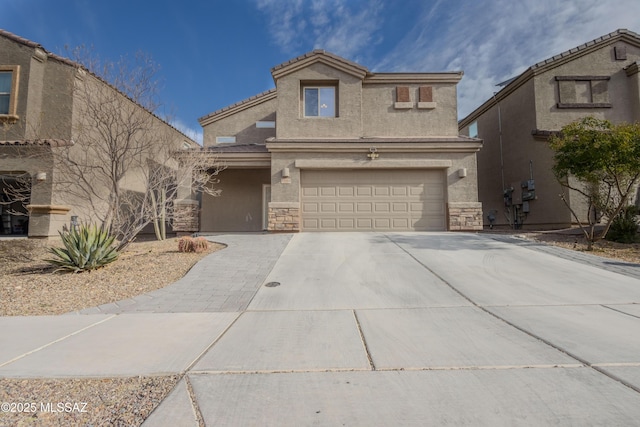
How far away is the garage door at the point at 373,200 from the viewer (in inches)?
482

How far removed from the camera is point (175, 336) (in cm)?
364

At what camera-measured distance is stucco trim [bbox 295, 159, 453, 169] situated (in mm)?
12172

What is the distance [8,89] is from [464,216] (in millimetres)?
16818

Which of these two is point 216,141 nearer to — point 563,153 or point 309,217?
point 309,217

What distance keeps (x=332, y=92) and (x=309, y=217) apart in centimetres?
523

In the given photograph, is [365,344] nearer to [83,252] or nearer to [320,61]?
[83,252]

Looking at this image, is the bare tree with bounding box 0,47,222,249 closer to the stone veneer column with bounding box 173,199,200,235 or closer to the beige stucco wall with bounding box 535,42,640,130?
the stone veneer column with bounding box 173,199,200,235

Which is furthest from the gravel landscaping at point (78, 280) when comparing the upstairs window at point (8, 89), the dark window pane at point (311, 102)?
the dark window pane at point (311, 102)

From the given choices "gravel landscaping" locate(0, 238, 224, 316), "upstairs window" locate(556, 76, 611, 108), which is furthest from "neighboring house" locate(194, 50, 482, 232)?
"upstairs window" locate(556, 76, 611, 108)

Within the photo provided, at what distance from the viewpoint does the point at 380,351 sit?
320 centimetres

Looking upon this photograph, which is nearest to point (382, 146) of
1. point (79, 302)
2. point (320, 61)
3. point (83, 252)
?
point (320, 61)

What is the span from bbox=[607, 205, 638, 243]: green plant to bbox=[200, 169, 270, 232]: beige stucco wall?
1245 centimetres

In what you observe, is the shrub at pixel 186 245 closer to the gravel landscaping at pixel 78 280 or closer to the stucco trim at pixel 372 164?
the gravel landscaping at pixel 78 280

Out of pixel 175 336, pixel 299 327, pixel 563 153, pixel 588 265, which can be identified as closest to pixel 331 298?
pixel 299 327
